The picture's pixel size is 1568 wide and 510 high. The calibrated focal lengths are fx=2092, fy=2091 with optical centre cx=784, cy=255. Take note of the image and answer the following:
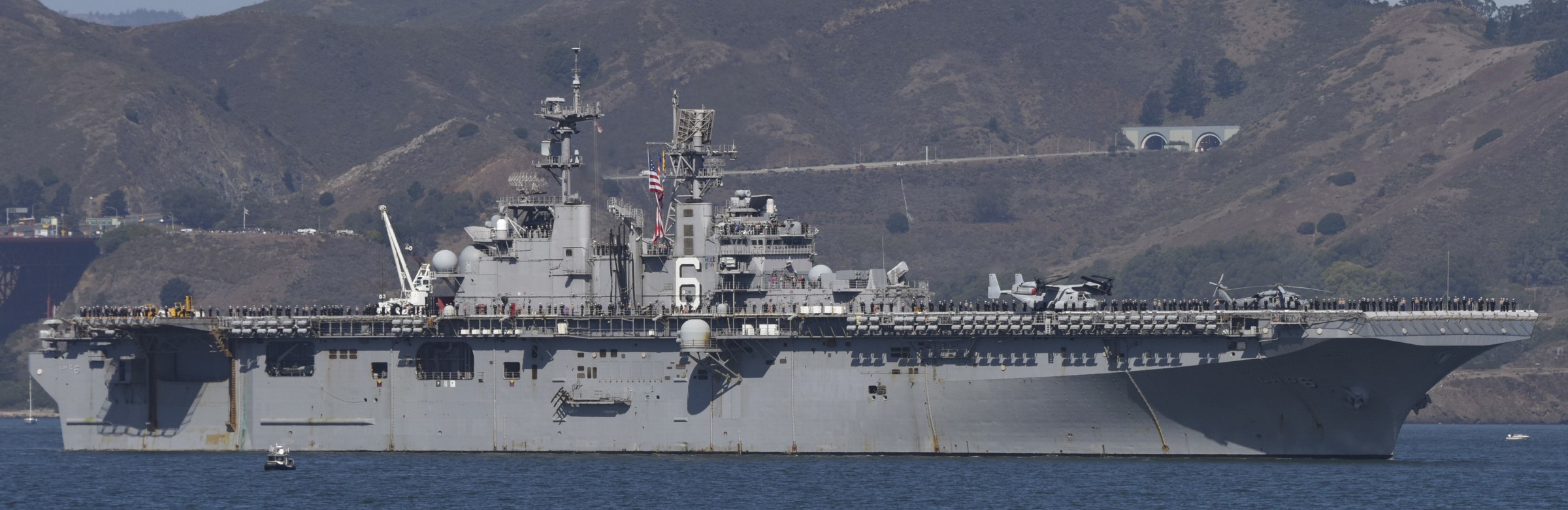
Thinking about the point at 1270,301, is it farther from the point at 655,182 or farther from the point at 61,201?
the point at 61,201

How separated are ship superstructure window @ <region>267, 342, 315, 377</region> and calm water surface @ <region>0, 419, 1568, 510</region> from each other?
2.36m

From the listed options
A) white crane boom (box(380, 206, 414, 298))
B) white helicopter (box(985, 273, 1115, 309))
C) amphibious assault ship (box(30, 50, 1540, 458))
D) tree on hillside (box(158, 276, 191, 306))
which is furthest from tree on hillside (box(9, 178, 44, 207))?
white helicopter (box(985, 273, 1115, 309))

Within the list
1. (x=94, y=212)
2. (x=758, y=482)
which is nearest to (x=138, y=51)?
(x=94, y=212)

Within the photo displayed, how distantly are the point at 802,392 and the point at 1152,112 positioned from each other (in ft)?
445

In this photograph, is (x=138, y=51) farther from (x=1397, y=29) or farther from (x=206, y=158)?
(x=1397, y=29)

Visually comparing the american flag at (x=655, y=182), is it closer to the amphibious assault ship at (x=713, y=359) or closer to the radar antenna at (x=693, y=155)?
Result: the amphibious assault ship at (x=713, y=359)

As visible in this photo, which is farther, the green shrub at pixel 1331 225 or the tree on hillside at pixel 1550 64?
the tree on hillside at pixel 1550 64

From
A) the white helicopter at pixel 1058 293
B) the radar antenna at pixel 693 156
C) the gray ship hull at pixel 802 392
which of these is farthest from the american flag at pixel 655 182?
the white helicopter at pixel 1058 293

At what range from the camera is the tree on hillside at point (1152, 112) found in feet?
606

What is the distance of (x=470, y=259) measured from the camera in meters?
58.2

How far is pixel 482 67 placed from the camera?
614 feet

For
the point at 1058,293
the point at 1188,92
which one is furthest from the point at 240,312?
the point at 1188,92

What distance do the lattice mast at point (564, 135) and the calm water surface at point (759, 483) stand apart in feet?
26.8

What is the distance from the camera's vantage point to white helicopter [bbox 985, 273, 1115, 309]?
52.9 metres
